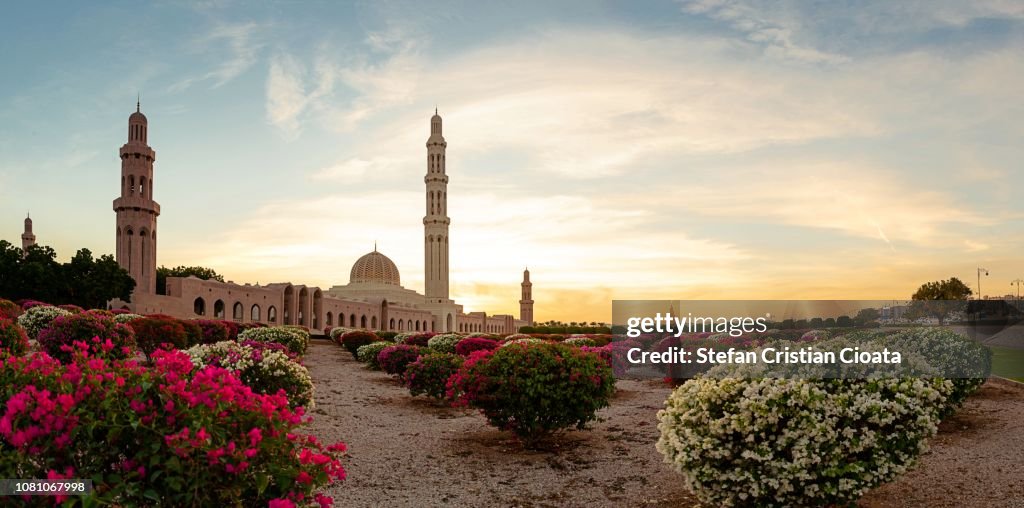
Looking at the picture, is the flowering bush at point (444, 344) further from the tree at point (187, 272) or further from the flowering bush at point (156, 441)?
the tree at point (187, 272)

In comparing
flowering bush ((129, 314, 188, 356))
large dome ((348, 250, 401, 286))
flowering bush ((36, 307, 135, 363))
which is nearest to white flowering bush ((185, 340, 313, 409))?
flowering bush ((36, 307, 135, 363))

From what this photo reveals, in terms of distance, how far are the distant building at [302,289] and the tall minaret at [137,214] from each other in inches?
2.7

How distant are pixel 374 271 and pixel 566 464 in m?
86.5

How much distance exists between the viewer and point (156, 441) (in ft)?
11.2

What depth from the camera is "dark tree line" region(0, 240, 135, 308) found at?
144ft

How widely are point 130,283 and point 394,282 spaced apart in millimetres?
45902

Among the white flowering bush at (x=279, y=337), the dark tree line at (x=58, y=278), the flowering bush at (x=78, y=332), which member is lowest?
the white flowering bush at (x=279, y=337)

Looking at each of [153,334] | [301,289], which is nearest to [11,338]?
[153,334]

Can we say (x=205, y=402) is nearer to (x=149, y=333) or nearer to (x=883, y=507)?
(x=883, y=507)

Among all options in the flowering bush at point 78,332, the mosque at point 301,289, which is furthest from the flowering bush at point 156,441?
the mosque at point 301,289

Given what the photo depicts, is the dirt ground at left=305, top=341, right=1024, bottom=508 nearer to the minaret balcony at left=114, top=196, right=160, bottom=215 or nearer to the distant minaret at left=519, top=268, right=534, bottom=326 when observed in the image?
the minaret balcony at left=114, top=196, right=160, bottom=215

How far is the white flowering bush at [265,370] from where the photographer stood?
1012 centimetres

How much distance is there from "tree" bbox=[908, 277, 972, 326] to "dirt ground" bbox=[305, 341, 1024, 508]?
53.1 meters

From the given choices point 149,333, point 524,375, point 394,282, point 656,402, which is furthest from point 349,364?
point 394,282
